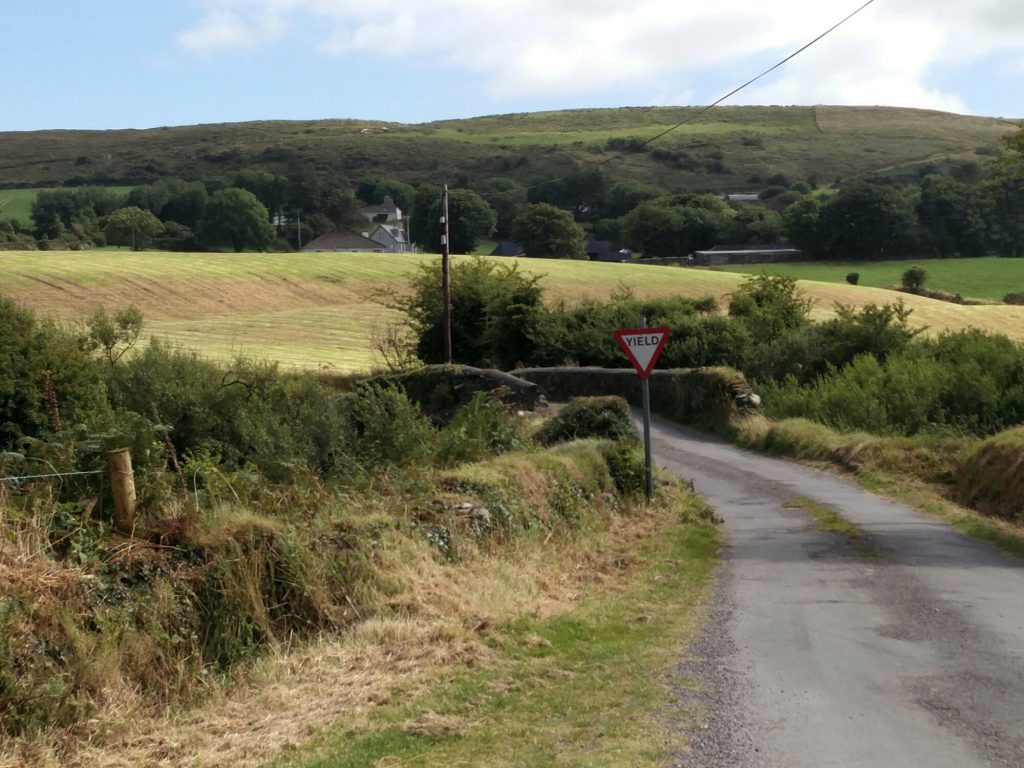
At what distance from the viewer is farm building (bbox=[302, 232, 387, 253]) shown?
11769 cm

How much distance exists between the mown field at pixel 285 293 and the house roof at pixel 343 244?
109 ft

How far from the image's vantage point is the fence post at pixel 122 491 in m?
8.31

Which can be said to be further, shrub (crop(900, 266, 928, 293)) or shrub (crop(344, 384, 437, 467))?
shrub (crop(900, 266, 928, 293))

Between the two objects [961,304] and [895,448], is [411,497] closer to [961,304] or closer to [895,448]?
[895,448]

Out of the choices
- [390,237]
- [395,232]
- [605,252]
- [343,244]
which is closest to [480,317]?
[605,252]

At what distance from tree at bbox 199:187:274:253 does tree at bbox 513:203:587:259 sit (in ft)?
80.9

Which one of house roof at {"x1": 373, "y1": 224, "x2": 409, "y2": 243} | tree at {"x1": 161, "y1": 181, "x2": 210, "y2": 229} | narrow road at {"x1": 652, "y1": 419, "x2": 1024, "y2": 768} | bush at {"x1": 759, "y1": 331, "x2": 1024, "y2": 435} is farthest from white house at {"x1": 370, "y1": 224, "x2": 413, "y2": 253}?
narrow road at {"x1": 652, "y1": 419, "x2": 1024, "y2": 768}

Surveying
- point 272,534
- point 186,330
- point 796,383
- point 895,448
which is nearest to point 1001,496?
point 895,448

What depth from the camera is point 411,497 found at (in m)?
11.1

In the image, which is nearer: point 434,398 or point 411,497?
point 411,497

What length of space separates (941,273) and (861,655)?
3611 inches

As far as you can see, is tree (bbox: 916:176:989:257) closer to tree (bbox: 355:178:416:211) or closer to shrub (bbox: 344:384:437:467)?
tree (bbox: 355:178:416:211)

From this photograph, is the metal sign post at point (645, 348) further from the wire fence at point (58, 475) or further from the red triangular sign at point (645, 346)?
the wire fence at point (58, 475)

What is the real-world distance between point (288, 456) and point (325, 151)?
179125mm
